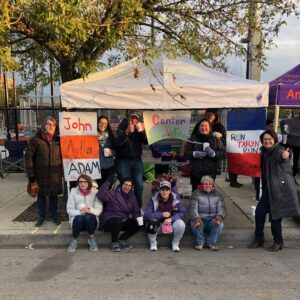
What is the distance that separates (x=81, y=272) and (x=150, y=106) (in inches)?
100

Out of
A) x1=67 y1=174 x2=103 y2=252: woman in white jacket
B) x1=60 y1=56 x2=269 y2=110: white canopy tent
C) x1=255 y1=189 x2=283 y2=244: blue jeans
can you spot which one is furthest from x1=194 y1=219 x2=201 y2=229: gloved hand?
x1=60 y1=56 x2=269 y2=110: white canopy tent

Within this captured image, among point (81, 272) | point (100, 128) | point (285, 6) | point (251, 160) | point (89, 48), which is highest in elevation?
point (285, 6)

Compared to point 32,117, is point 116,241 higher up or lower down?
lower down

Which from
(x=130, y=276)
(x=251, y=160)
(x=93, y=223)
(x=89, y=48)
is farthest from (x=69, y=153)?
(x=251, y=160)

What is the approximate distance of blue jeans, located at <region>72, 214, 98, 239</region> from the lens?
5.34m

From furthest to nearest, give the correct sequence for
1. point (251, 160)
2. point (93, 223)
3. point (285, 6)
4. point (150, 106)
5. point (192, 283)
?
point (285, 6), point (251, 160), point (150, 106), point (93, 223), point (192, 283)

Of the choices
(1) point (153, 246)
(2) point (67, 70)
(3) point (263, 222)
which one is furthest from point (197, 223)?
(2) point (67, 70)

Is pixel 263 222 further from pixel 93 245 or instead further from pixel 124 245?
pixel 93 245

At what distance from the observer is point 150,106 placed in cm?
582

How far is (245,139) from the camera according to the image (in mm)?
6301

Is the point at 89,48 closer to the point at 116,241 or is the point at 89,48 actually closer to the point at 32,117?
the point at 116,241

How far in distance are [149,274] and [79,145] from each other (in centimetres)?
249

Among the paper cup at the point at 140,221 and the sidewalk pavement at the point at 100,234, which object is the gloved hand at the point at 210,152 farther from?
the paper cup at the point at 140,221

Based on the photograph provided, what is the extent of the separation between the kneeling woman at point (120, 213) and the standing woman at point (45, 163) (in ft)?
2.89
